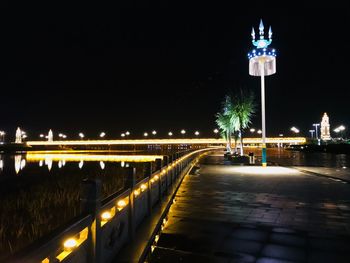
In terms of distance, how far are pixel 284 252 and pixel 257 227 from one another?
1.74 m

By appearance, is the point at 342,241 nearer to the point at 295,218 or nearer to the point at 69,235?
the point at 295,218

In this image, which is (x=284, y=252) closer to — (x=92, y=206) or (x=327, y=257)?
(x=327, y=257)

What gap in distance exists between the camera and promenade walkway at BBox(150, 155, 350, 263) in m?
5.92

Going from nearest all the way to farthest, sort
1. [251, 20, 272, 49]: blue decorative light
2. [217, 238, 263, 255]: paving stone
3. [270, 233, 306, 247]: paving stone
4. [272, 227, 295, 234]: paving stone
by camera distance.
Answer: [217, 238, 263, 255]: paving stone < [270, 233, 306, 247]: paving stone < [272, 227, 295, 234]: paving stone < [251, 20, 272, 49]: blue decorative light

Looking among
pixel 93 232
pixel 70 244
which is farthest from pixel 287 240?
pixel 70 244

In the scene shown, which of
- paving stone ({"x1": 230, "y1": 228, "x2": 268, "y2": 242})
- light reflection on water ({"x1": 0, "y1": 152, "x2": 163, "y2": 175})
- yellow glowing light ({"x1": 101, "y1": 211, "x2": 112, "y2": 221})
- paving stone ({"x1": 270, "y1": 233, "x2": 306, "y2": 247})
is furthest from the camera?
light reflection on water ({"x1": 0, "y1": 152, "x2": 163, "y2": 175})

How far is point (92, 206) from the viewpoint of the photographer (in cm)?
419

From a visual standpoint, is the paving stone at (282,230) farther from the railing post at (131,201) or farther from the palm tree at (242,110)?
the palm tree at (242,110)

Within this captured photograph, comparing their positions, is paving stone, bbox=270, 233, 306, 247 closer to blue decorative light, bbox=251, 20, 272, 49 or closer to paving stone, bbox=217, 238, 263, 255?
paving stone, bbox=217, 238, 263, 255

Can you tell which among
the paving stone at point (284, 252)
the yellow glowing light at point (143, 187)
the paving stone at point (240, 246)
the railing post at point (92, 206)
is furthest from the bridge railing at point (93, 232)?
the paving stone at point (284, 252)

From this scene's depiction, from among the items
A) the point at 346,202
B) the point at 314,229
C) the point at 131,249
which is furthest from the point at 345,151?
the point at 131,249

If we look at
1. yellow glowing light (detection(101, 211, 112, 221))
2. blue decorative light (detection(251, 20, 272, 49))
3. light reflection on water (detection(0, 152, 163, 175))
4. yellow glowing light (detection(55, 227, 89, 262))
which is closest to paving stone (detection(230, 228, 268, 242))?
yellow glowing light (detection(101, 211, 112, 221))

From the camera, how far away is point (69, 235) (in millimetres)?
3439

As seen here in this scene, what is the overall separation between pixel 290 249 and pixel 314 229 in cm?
180
